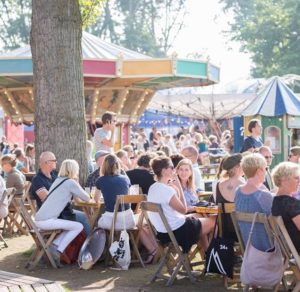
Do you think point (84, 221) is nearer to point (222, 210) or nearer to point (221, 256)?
point (222, 210)

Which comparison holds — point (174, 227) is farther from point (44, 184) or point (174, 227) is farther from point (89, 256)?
point (44, 184)

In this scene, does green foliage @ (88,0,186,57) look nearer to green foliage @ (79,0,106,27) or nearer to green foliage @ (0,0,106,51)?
green foliage @ (0,0,106,51)

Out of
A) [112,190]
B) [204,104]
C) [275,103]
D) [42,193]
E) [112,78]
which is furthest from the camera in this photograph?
[204,104]

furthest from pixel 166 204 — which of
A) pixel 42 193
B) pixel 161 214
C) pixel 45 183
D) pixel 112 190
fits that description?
pixel 45 183

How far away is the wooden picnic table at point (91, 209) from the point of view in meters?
9.05

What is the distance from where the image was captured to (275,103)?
21328 mm

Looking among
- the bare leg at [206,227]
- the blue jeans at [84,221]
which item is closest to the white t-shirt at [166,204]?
the bare leg at [206,227]

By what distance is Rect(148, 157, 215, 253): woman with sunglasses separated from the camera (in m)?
7.68

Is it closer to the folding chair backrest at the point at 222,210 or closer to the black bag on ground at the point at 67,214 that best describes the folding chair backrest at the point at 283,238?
the folding chair backrest at the point at 222,210

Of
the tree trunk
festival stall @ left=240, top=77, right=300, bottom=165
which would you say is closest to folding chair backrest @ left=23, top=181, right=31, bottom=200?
the tree trunk

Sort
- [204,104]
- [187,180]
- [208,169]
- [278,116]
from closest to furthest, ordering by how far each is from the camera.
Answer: [187,180], [278,116], [208,169], [204,104]

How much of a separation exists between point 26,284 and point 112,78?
12.0 m

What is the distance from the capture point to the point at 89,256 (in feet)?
28.2

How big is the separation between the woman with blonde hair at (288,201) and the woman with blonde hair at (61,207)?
3.02 metres
